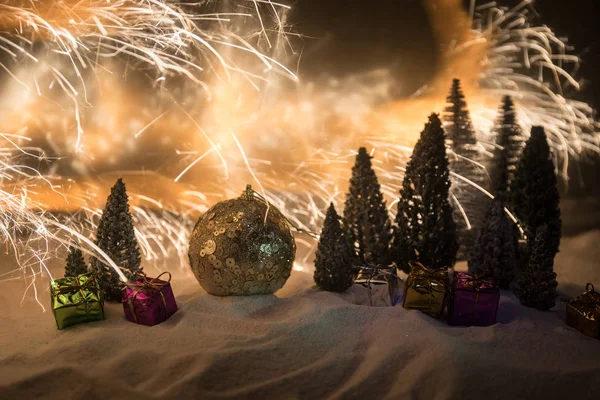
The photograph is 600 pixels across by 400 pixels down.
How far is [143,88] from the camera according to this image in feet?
17.3

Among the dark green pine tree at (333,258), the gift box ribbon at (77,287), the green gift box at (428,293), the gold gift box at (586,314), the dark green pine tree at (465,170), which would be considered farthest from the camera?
the dark green pine tree at (465,170)

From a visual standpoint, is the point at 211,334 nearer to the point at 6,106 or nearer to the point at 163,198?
the point at 163,198

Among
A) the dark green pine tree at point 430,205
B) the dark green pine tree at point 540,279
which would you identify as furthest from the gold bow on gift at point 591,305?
the dark green pine tree at point 430,205

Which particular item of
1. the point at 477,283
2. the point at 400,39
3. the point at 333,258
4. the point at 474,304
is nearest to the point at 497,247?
the point at 477,283

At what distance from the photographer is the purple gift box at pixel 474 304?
10.1ft

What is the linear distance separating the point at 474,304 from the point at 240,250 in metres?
1.52

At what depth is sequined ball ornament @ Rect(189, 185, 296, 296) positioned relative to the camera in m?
3.31

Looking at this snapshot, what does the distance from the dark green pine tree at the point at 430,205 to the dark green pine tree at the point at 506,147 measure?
78 cm

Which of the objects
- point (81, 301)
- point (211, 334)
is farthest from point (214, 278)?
point (81, 301)

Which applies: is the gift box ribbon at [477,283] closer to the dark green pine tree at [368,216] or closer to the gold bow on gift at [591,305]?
the gold bow on gift at [591,305]

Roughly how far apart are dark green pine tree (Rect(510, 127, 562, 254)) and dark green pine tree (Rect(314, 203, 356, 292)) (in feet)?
5.08

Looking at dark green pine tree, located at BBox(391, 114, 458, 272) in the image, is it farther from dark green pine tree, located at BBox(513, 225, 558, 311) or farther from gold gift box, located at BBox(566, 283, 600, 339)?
gold gift box, located at BBox(566, 283, 600, 339)

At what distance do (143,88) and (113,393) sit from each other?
3.68 metres

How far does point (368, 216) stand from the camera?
13.9ft
